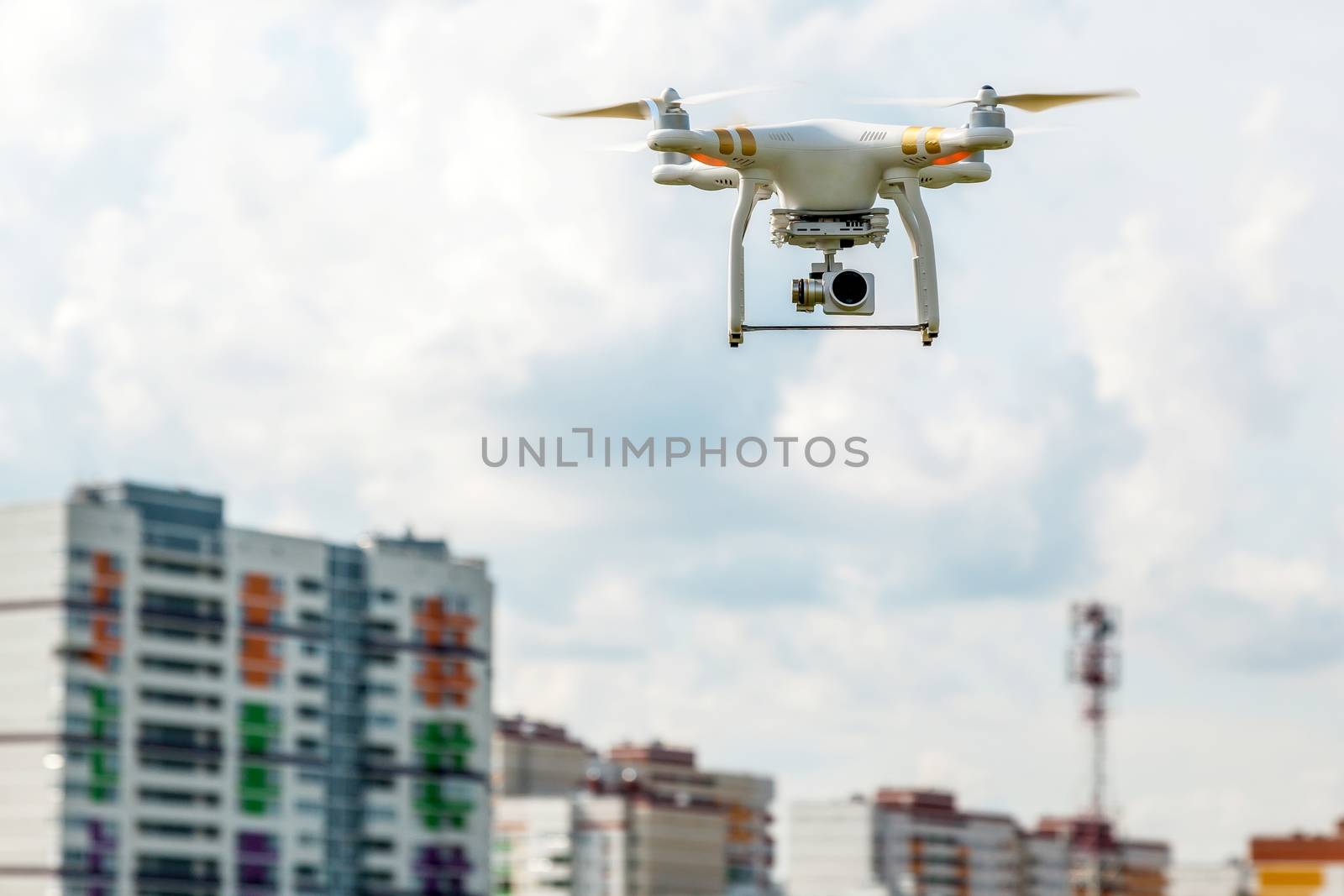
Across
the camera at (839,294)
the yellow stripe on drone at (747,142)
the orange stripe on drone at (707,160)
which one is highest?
the yellow stripe on drone at (747,142)

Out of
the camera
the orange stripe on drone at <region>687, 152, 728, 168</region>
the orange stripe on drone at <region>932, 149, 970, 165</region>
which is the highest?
the orange stripe on drone at <region>687, 152, 728, 168</region>

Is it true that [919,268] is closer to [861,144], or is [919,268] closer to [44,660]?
[861,144]

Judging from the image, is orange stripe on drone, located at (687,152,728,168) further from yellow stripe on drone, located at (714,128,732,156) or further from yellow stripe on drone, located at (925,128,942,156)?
yellow stripe on drone, located at (925,128,942,156)

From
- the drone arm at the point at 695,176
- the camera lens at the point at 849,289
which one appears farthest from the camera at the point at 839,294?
the drone arm at the point at 695,176

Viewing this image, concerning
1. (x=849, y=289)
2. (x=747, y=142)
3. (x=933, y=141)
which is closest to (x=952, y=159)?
(x=933, y=141)

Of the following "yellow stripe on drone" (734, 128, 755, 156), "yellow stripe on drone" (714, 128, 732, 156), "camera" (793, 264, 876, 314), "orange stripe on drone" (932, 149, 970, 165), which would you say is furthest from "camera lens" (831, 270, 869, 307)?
"yellow stripe on drone" (714, 128, 732, 156)

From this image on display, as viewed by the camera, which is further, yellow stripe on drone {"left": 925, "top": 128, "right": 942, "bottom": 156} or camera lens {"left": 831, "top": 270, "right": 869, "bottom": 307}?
camera lens {"left": 831, "top": 270, "right": 869, "bottom": 307}

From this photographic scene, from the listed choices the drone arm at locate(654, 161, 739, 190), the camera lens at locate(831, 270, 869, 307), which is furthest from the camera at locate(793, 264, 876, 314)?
the drone arm at locate(654, 161, 739, 190)

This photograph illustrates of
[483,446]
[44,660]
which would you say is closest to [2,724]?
[44,660]

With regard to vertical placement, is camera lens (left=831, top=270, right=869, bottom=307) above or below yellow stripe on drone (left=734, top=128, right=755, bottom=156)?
below

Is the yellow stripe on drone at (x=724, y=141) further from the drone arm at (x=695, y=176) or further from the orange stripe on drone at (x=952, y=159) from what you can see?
the orange stripe on drone at (x=952, y=159)
